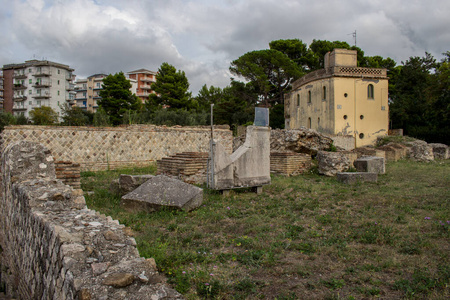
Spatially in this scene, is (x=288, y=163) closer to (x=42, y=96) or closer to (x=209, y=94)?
(x=209, y=94)

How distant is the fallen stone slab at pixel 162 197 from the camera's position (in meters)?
5.70

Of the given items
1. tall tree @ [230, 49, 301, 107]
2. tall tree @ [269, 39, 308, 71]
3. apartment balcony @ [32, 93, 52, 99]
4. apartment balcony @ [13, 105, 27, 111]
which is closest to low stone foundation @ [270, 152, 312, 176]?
tall tree @ [230, 49, 301, 107]

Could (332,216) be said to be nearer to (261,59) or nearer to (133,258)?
(133,258)

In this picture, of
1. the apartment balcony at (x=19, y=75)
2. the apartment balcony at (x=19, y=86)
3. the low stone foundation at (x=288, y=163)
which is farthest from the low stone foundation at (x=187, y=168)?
the apartment balcony at (x=19, y=75)

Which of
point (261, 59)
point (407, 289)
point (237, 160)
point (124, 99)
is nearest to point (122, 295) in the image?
point (407, 289)

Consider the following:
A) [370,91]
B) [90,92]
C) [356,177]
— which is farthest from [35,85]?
[356,177]

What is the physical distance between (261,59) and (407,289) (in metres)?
29.3

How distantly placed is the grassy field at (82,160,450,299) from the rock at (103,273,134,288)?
0.92 m

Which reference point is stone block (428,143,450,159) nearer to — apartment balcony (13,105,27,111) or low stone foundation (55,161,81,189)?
low stone foundation (55,161,81,189)

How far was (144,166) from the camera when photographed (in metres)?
Result: 12.3

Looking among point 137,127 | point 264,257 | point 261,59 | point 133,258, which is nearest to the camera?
point 133,258

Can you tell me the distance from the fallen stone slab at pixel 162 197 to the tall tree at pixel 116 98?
1239 inches

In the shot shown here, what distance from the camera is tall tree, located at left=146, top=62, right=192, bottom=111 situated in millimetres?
33172

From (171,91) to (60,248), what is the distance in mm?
31849
